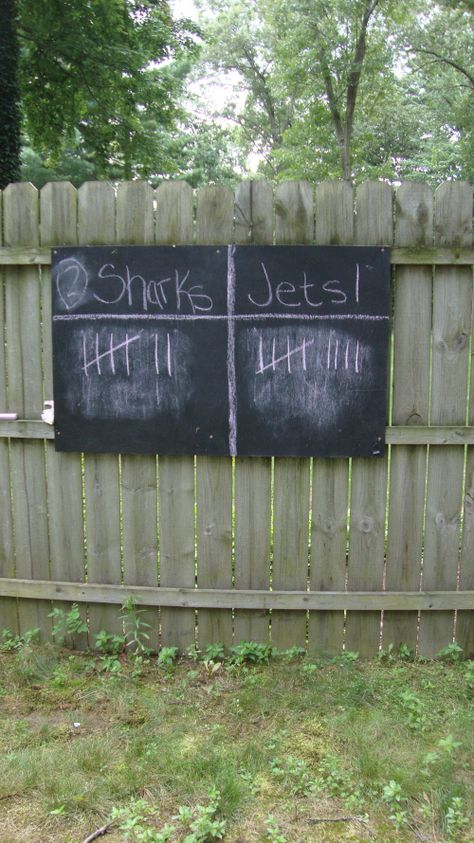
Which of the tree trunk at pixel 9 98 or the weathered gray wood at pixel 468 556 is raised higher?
the tree trunk at pixel 9 98

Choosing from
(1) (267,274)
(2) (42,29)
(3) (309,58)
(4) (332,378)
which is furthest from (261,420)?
(3) (309,58)

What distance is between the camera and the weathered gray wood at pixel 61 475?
3.58 meters

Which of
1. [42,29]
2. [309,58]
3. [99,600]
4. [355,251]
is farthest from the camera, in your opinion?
[309,58]

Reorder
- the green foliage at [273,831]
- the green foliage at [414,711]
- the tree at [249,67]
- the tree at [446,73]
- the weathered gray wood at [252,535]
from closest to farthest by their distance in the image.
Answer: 1. the green foliage at [273,831]
2. the green foliage at [414,711]
3. the weathered gray wood at [252,535]
4. the tree at [446,73]
5. the tree at [249,67]

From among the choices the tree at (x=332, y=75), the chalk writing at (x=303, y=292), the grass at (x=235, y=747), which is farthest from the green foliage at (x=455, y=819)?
the tree at (x=332, y=75)

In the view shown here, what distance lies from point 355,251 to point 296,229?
322 mm

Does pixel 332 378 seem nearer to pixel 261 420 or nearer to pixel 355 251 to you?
pixel 261 420

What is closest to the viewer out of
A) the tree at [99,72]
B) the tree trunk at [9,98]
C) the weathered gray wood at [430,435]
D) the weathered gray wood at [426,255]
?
the weathered gray wood at [426,255]

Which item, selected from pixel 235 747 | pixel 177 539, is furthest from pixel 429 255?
pixel 235 747

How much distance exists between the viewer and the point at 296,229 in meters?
3.45

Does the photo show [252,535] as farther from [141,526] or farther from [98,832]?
[98,832]

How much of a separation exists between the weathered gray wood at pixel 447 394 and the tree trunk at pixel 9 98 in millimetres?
8027

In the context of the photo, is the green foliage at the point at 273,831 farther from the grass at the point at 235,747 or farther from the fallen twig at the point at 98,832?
the fallen twig at the point at 98,832

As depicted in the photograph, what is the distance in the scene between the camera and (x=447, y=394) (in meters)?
3.56
